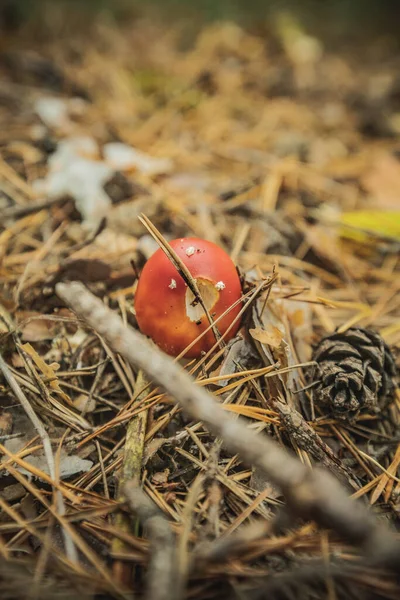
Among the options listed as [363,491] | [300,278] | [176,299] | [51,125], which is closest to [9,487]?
[176,299]

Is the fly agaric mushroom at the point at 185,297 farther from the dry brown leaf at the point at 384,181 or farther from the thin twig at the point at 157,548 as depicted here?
the dry brown leaf at the point at 384,181

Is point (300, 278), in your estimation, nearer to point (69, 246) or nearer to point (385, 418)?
point (385, 418)

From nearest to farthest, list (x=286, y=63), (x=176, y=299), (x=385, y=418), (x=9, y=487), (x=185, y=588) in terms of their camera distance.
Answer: (x=185, y=588) < (x=9, y=487) < (x=176, y=299) < (x=385, y=418) < (x=286, y=63)

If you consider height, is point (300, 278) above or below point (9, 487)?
above

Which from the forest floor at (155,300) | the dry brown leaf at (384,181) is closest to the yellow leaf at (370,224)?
the forest floor at (155,300)

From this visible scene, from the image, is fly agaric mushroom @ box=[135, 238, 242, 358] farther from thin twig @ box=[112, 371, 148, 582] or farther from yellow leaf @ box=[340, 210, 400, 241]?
yellow leaf @ box=[340, 210, 400, 241]

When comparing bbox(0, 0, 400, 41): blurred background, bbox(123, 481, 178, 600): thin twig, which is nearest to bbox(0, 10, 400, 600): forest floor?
bbox(123, 481, 178, 600): thin twig
